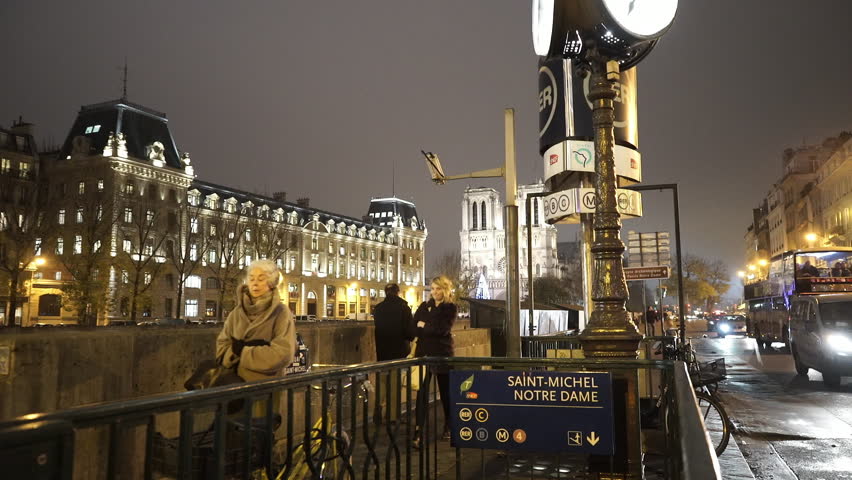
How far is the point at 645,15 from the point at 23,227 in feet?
143

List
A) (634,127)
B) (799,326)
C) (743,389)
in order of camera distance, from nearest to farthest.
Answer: (743,389), (799,326), (634,127)

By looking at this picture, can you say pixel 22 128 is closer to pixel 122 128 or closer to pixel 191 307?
pixel 122 128

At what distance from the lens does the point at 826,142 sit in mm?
74000

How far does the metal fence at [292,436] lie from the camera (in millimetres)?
1892

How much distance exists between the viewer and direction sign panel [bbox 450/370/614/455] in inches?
191

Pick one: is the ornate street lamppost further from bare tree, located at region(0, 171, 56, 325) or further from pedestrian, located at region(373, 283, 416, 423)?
bare tree, located at region(0, 171, 56, 325)

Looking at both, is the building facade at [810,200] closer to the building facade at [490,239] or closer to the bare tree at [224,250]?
the bare tree at [224,250]

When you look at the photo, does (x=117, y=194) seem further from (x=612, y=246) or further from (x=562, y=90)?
(x=612, y=246)

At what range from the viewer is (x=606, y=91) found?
6.95 m

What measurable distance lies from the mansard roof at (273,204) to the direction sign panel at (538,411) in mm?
72370

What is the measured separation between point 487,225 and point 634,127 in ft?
468

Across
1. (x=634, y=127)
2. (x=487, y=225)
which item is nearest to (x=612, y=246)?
(x=634, y=127)

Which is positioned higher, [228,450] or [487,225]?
[487,225]

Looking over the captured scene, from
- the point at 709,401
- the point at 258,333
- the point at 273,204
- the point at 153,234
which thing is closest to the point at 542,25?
the point at 258,333
